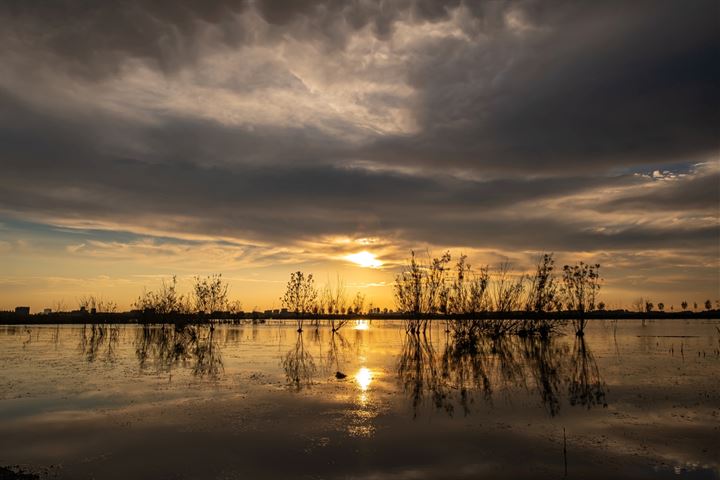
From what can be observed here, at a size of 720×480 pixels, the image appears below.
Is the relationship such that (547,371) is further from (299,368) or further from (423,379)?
(299,368)

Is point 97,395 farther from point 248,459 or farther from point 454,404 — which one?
point 454,404

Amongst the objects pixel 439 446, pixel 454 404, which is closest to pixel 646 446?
pixel 439 446

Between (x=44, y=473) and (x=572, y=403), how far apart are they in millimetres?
12324

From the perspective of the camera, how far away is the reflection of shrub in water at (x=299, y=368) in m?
18.0

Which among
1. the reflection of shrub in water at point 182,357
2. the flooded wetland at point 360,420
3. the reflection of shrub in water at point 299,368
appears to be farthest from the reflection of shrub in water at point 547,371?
the reflection of shrub in water at point 182,357

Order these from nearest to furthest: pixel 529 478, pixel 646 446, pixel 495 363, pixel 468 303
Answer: pixel 529 478, pixel 646 446, pixel 495 363, pixel 468 303

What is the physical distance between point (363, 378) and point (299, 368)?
413 centimetres

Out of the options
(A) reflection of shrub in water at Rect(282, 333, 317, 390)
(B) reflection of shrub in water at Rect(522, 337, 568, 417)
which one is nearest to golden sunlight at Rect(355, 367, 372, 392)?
(A) reflection of shrub in water at Rect(282, 333, 317, 390)

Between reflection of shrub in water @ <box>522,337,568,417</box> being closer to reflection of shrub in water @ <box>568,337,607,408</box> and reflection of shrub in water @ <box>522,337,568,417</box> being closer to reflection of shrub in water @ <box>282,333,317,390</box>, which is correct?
reflection of shrub in water @ <box>568,337,607,408</box>

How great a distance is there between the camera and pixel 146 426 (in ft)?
37.8

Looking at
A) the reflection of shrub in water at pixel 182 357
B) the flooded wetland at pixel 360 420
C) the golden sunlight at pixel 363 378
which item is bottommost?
the reflection of shrub in water at pixel 182 357

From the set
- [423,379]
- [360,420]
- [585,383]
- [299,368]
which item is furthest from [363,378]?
[585,383]

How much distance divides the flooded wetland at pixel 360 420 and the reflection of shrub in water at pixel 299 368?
0.14 m

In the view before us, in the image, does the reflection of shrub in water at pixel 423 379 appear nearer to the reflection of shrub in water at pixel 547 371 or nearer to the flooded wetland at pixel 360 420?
the flooded wetland at pixel 360 420
